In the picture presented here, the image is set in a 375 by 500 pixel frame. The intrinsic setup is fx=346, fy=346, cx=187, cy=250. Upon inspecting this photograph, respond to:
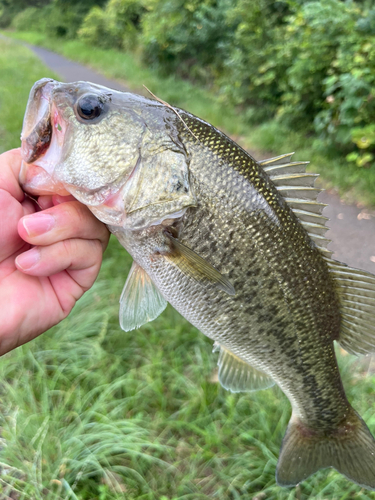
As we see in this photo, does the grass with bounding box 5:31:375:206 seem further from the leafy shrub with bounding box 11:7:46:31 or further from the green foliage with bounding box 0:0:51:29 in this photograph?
the green foliage with bounding box 0:0:51:29

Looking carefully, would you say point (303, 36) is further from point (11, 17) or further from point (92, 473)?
point (11, 17)

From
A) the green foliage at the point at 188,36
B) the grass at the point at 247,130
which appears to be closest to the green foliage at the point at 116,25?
the grass at the point at 247,130

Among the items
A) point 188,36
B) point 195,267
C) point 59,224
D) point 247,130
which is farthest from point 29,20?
point 195,267

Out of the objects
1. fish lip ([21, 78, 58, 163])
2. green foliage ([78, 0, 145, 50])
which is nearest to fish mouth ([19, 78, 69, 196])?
fish lip ([21, 78, 58, 163])

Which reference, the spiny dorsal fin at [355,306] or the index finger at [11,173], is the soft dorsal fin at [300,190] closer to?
the spiny dorsal fin at [355,306]

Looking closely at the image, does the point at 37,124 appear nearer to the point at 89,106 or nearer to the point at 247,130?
the point at 89,106

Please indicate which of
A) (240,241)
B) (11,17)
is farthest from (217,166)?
(11,17)
